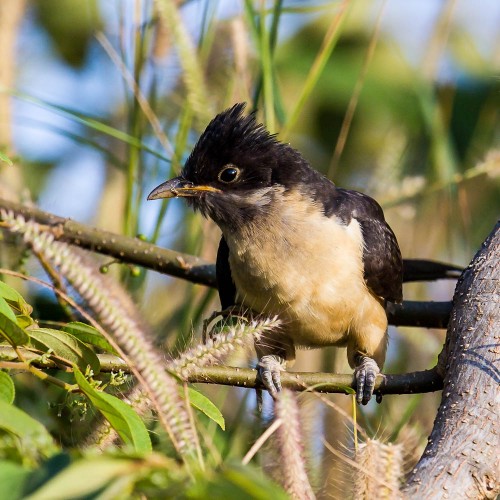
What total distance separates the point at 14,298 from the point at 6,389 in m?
0.40

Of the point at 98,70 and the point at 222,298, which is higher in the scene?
the point at 98,70

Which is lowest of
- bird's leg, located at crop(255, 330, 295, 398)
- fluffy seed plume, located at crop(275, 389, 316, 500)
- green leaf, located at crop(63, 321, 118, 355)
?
fluffy seed plume, located at crop(275, 389, 316, 500)

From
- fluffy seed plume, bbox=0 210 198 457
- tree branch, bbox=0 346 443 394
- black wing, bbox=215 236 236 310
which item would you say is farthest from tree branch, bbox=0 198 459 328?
fluffy seed plume, bbox=0 210 198 457

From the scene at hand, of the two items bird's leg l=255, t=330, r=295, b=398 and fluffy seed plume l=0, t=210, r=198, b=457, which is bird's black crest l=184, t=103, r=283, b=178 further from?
fluffy seed plume l=0, t=210, r=198, b=457

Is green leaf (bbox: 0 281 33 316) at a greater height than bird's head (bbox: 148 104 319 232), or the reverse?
bird's head (bbox: 148 104 319 232)

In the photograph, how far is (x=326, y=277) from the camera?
428 centimetres

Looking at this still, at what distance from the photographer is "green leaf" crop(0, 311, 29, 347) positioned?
88.7 inches

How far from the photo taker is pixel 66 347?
8.29 feet

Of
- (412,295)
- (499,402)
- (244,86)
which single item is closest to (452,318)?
(499,402)

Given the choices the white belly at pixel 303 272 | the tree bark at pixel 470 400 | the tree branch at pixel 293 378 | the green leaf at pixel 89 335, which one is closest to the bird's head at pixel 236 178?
the white belly at pixel 303 272

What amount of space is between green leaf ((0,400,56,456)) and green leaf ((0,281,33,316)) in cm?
57

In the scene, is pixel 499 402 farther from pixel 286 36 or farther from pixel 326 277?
pixel 286 36

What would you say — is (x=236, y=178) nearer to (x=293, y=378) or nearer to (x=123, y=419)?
(x=293, y=378)

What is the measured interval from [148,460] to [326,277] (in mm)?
2816
